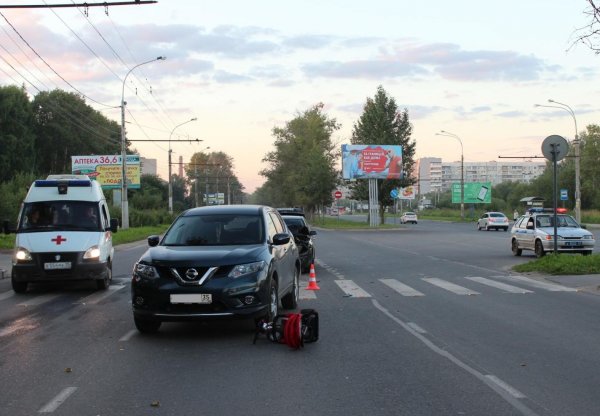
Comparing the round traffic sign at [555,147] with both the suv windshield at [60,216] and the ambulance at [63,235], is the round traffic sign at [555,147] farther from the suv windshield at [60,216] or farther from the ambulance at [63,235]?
the suv windshield at [60,216]

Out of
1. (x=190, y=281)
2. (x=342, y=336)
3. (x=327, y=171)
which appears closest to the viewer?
(x=190, y=281)

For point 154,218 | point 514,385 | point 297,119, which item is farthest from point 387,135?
point 514,385

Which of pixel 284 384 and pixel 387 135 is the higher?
pixel 387 135

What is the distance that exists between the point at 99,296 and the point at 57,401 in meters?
7.71

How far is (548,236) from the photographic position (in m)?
21.2

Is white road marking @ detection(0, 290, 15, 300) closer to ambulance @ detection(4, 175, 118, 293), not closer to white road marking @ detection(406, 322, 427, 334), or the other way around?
ambulance @ detection(4, 175, 118, 293)

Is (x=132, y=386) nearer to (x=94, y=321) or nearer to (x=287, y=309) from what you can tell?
(x=94, y=321)

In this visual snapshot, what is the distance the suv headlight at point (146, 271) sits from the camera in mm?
7871

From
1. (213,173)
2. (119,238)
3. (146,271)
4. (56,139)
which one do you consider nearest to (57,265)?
(146,271)

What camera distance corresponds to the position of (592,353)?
23.8 ft

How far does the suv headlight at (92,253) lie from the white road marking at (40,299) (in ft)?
3.32

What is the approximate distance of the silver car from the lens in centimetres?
2081

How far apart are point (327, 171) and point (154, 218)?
25.2 m

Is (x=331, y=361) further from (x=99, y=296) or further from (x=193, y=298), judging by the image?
(x=99, y=296)
